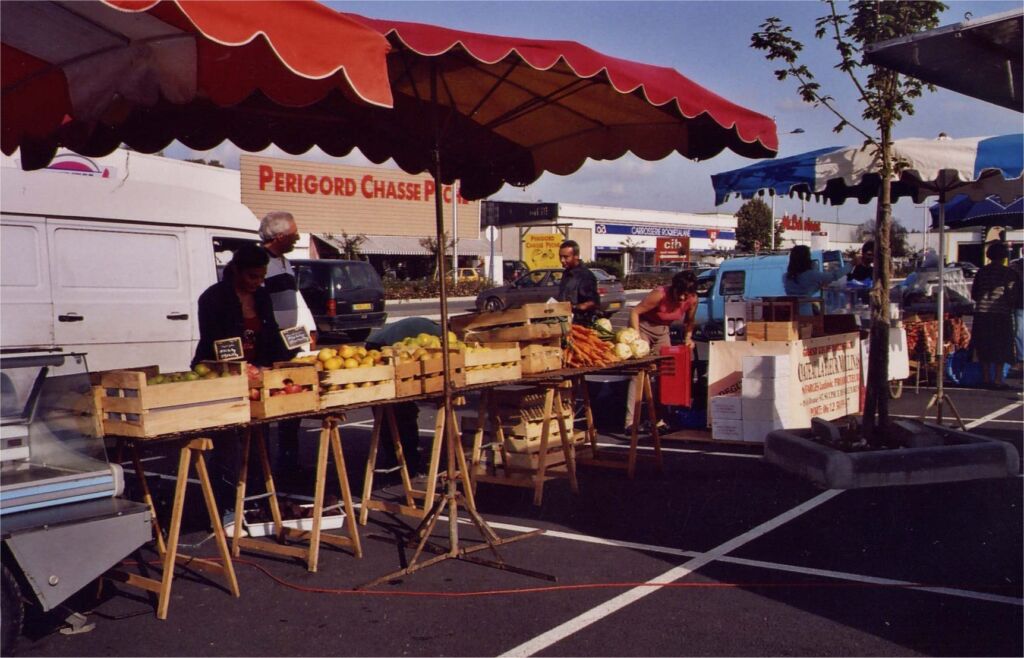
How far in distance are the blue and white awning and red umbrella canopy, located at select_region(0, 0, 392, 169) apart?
15.0 ft

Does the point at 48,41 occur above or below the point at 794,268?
above

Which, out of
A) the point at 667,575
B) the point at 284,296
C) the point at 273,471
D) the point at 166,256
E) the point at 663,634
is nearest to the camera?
the point at 663,634

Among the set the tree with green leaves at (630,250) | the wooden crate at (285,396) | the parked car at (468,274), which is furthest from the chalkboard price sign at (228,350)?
the tree with green leaves at (630,250)

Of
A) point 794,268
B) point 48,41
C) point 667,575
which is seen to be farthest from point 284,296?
point 794,268

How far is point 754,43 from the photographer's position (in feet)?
25.1

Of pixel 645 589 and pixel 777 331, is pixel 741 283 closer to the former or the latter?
pixel 777 331

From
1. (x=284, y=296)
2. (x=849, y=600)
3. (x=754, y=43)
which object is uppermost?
(x=754, y=43)

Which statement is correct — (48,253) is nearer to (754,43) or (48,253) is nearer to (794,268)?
(754,43)

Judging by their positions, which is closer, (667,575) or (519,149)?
(667,575)

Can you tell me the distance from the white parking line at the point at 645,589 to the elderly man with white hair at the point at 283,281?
323 centimetres

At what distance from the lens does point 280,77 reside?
184 inches

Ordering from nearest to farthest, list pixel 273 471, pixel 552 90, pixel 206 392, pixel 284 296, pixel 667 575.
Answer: pixel 206 392 < pixel 667 575 < pixel 552 90 < pixel 284 296 < pixel 273 471

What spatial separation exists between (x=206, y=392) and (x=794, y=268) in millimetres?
7572

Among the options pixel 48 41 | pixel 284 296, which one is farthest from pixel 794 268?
pixel 48 41
